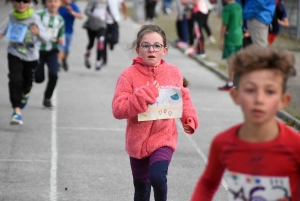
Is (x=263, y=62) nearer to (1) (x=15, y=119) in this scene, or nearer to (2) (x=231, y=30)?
(1) (x=15, y=119)

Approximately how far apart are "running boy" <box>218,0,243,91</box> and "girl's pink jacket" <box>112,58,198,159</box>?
9693 millimetres

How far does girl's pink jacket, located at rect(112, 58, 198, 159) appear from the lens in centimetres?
607

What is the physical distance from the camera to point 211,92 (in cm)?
1592

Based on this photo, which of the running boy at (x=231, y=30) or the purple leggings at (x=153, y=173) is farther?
the running boy at (x=231, y=30)

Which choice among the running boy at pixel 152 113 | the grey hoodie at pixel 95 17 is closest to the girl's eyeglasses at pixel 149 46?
the running boy at pixel 152 113

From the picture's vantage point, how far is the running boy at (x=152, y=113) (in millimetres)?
6094

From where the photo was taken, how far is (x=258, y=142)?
3.91 meters

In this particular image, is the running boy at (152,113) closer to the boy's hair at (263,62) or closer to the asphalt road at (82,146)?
the asphalt road at (82,146)

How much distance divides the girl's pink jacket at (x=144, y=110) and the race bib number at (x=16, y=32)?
16.4ft

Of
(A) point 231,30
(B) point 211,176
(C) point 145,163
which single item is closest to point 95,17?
(A) point 231,30

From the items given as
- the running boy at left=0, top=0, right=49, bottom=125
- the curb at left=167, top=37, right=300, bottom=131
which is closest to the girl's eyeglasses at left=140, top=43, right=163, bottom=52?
the running boy at left=0, top=0, right=49, bottom=125

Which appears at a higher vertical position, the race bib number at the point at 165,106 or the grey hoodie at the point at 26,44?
the race bib number at the point at 165,106

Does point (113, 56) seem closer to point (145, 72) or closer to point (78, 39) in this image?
point (78, 39)

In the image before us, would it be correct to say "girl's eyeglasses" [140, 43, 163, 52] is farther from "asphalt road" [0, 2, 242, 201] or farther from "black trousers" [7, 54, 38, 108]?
"black trousers" [7, 54, 38, 108]
